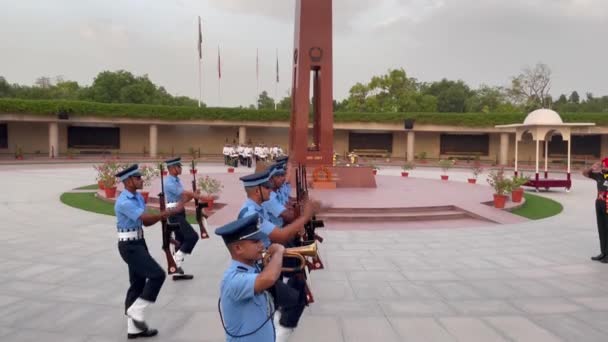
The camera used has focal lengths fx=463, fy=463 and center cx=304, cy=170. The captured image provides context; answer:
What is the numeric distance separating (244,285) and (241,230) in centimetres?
30

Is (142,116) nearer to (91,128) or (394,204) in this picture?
(91,128)

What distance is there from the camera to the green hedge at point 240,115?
32344 millimetres

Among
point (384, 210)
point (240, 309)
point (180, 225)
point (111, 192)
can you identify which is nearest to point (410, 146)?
point (384, 210)

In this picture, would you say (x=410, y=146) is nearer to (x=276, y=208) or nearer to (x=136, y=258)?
(x=276, y=208)

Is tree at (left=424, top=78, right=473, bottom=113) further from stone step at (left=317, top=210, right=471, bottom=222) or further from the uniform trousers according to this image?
the uniform trousers

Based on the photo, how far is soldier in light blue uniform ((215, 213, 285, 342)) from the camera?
253 cm

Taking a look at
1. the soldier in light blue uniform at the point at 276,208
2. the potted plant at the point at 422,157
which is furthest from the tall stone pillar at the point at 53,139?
the soldier in light blue uniform at the point at 276,208

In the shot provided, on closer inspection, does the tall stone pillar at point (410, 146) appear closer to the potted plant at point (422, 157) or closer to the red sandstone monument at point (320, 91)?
the potted plant at point (422, 157)

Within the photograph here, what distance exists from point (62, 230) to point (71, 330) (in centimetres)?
554

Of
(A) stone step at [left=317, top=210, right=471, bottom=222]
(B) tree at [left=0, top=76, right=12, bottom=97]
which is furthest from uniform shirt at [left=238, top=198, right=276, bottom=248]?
(B) tree at [left=0, top=76, right=12, bottom=97]

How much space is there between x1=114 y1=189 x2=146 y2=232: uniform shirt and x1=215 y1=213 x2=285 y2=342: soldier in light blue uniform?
2227 mm

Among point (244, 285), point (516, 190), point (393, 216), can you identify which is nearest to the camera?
point (244, 285)

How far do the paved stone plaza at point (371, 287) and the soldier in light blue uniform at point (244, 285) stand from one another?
77.4 inches

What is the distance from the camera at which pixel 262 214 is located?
4117 millimetres
